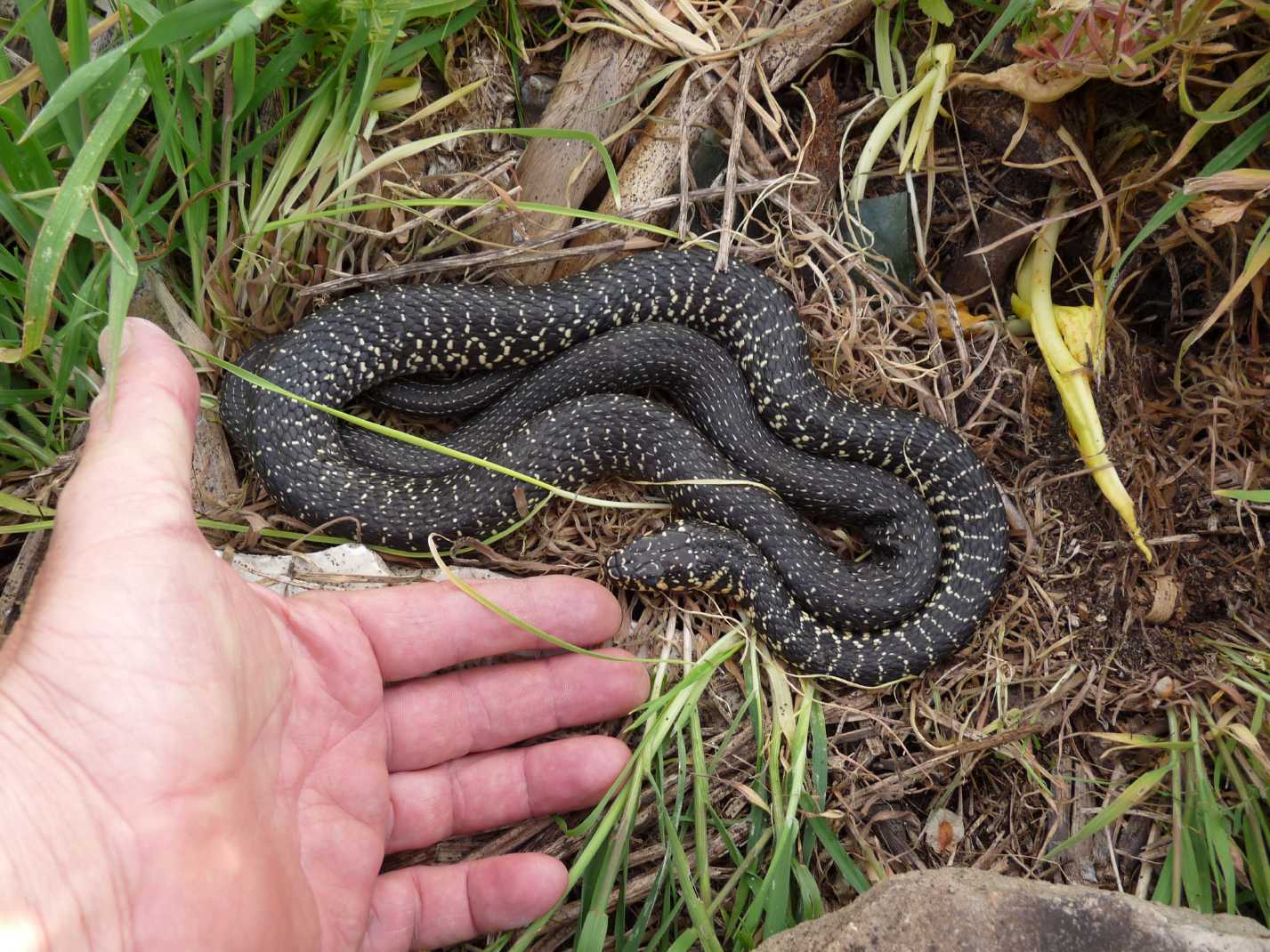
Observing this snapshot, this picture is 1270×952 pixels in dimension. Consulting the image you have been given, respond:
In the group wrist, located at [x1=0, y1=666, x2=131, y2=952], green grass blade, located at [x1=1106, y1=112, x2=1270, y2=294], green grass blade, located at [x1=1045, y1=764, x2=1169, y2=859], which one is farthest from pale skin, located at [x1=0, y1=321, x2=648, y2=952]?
green grass blade, located at [x1=1106, y1=112, x2=1270, y2=294]

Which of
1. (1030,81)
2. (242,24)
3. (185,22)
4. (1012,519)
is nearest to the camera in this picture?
(242,24)

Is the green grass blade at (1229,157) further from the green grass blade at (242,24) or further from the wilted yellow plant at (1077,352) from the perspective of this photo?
the green grass blade at (242,24)

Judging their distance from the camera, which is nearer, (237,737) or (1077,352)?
(237,737)

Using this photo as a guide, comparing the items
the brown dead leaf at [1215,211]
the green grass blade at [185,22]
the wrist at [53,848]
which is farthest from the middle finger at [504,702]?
the brown dead leaf at [1215,211]

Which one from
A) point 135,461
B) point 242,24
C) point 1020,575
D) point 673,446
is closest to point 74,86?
point 242,24

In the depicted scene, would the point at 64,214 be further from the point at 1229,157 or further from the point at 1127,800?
the point at 1127,800
